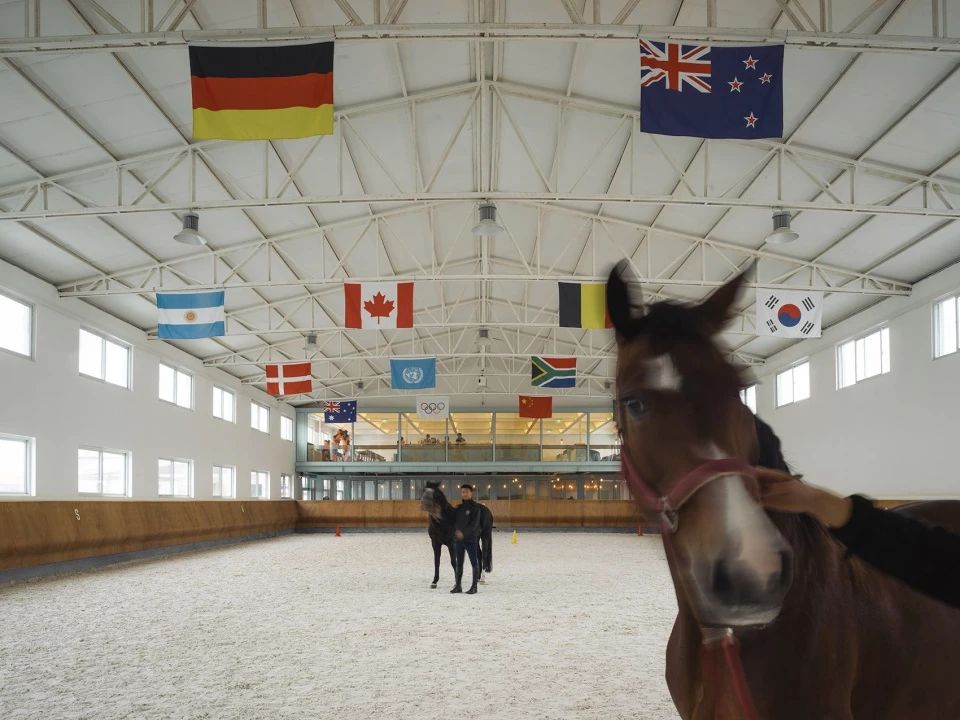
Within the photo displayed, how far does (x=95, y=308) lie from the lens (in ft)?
63.8

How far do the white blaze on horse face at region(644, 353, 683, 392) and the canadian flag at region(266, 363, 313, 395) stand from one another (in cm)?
1957

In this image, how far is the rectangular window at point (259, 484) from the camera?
3240 centimetres

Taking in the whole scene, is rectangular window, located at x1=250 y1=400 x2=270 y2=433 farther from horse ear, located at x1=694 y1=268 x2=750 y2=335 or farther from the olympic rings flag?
horse ear, located at x1=694 y1=268 x2=750 y2=335

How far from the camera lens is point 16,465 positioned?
16.2m

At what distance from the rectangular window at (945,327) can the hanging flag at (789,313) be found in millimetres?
4443

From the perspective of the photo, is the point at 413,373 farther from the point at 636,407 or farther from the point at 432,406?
the point at 636,407

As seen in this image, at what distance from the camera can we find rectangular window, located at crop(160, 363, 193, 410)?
78.4 feet

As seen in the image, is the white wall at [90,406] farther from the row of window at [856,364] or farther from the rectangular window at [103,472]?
the row of window at [856,364]

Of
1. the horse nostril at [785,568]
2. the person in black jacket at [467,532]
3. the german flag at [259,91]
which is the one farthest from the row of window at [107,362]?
the horse nostril at [785,568]

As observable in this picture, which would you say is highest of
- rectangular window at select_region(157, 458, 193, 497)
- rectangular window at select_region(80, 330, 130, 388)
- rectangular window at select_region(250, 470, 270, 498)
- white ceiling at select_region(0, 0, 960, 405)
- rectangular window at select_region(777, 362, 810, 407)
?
white ceiling at select_region(0, 0, 960, 405)

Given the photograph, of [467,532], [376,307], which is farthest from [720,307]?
[376,307]

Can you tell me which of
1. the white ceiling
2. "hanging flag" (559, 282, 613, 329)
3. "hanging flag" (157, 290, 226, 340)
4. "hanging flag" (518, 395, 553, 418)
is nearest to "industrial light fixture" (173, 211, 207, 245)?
the white ceiling

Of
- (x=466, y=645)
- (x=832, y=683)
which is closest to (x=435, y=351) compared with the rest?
(x=466, y=645)

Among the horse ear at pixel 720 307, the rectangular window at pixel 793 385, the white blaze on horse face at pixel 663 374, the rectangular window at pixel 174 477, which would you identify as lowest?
the rectangular window at pixel 174 477
